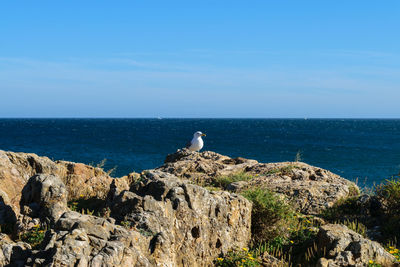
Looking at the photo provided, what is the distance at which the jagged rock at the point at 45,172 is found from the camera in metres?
8.60

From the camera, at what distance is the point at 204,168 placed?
42.7 feet

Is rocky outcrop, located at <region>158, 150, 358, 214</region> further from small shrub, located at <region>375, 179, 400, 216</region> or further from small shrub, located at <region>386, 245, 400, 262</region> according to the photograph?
small shrub, located at <region>386, 245, 400, 262</region>

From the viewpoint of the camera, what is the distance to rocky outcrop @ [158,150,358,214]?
1120 centimetres

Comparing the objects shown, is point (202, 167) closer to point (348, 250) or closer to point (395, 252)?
point (395, 252)

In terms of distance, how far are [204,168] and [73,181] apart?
4.40 metres

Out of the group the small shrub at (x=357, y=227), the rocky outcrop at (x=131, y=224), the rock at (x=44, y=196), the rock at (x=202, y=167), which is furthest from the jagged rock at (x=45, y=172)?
the small shrub at (x=357, y=227)

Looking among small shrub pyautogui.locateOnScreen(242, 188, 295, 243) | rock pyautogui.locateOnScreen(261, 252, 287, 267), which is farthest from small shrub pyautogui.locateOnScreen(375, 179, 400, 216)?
rock pyautogui.locateOnScreen(261, 252, 287, 267)

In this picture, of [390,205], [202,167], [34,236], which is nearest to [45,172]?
[34,236]

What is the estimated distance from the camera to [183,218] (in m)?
7.33

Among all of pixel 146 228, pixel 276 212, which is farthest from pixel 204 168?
pixel 146 228

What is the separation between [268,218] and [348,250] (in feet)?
6.67

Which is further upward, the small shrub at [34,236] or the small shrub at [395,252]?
the small shrub at [34,236]

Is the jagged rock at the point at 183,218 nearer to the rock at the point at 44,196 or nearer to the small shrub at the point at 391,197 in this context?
the rock at the point at 44,196

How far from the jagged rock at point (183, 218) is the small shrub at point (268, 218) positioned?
0.52m
